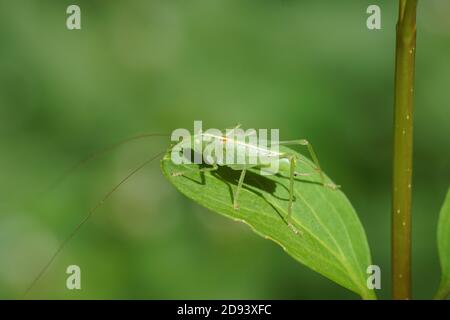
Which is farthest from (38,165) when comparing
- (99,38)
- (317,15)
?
(317,15)

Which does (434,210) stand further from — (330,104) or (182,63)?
(182,63)

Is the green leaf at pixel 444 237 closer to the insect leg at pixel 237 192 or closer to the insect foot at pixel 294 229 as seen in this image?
the insect foot at pixel 294 229

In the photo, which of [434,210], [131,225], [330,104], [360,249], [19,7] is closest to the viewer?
[360,249]

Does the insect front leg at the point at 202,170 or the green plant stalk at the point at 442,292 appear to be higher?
the insect front leg at the point at 202,170

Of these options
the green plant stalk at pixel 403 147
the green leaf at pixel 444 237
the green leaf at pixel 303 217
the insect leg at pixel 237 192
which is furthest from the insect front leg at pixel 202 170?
the green leaf at pixel 444 237

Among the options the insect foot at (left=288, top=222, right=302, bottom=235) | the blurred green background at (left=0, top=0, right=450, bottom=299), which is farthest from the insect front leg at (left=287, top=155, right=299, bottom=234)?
the blurred green background at (left=0, top=0, right=450, bottom=299)
